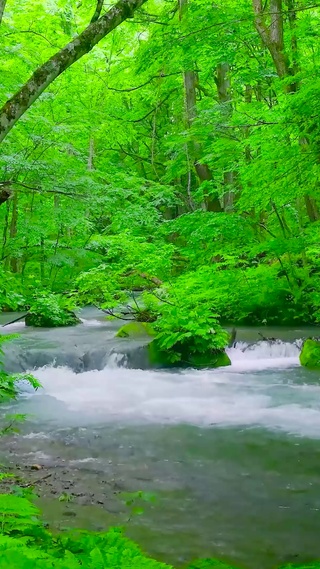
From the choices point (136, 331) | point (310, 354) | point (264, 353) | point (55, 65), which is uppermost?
point (55, 65)

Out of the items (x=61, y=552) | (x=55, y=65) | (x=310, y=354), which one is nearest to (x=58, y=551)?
(x=61, y=552)

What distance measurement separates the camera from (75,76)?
17203mm

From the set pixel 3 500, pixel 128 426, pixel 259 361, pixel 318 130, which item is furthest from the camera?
pixel 259 361

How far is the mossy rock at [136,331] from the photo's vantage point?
40.0 feet

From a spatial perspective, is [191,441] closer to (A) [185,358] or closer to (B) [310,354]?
(A) [185,358]

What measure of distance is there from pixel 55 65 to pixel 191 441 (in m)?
4.72

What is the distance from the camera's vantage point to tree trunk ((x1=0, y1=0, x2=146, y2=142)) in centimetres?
301

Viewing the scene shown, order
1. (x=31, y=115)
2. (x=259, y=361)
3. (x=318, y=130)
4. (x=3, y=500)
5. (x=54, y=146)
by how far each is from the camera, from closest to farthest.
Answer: (x=3, y=500) < (x=318, y=130) < (x=259, y=361) < (x=31, y=115) < (x=54, y=146)

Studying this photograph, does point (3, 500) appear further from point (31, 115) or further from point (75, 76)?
point (75, 76)

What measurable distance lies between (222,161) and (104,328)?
5.44 metres

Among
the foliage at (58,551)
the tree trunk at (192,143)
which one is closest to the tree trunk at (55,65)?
the foliage at (58,551)

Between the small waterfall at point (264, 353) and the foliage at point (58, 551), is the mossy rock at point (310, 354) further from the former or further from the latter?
the foliage at point (58, 551)

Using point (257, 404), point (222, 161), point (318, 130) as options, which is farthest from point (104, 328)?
point (318, 130)

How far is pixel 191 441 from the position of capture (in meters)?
6.42
